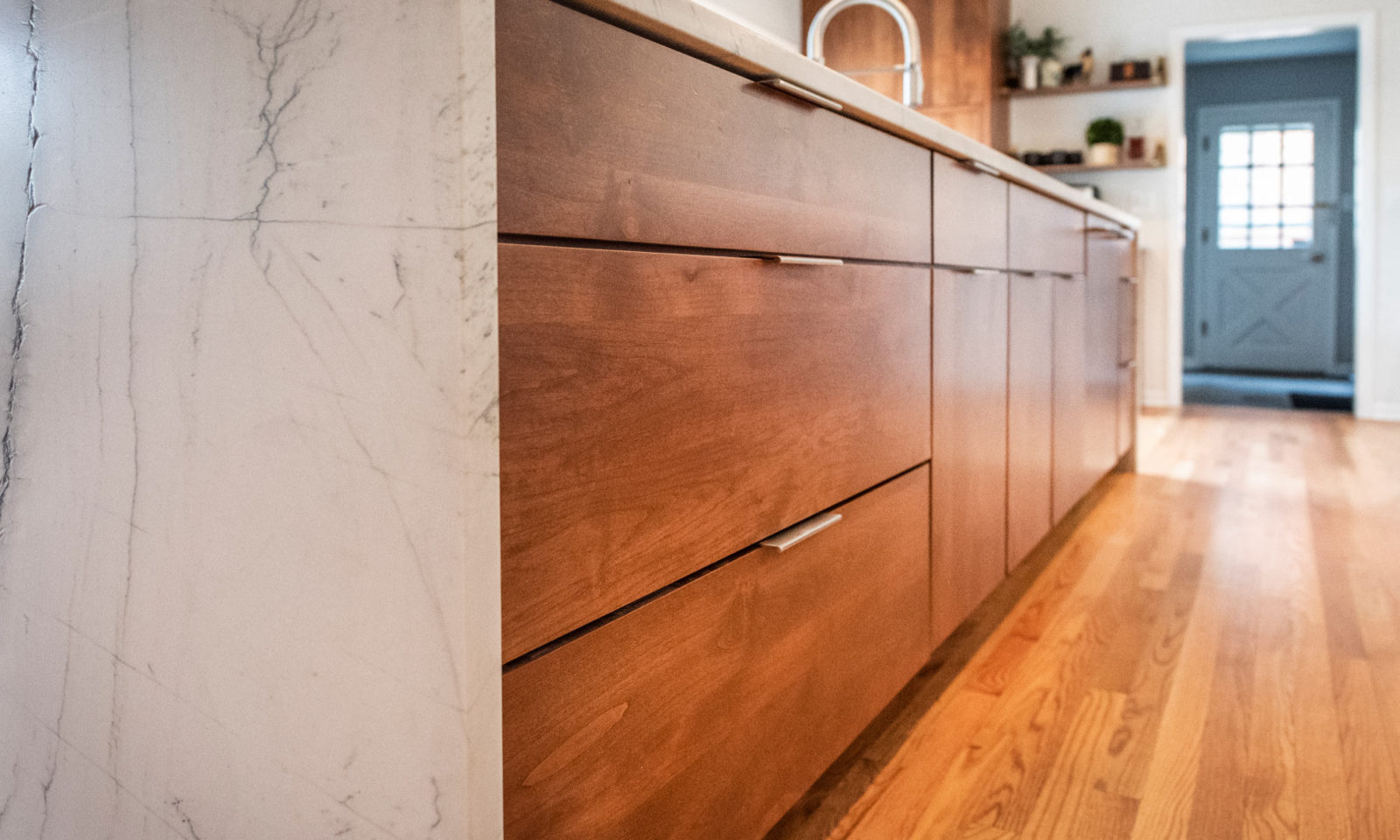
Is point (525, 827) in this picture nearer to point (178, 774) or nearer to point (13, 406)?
point (178, 774)

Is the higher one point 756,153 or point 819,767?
point 756,153

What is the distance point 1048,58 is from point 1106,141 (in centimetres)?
52

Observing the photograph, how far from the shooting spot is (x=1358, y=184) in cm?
501

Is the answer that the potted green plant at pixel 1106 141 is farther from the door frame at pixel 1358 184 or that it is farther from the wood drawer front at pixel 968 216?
the wood drawer front at pixel 968 216

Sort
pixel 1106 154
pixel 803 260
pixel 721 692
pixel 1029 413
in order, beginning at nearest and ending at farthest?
pixel 721 692 → pixel 803 260 → pixel 1029 413 → pixel 1106 154

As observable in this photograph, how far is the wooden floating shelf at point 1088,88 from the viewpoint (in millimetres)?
5215

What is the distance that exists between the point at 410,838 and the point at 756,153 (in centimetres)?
64

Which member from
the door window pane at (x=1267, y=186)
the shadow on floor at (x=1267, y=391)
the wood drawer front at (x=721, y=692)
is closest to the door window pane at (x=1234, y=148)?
the door window pane at (x=1267, y=186)

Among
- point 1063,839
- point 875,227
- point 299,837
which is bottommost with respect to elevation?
point 1063,839

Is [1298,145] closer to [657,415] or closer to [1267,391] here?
[1267,391]

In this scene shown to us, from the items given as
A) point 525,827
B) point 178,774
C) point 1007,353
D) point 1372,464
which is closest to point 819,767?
point 525,827

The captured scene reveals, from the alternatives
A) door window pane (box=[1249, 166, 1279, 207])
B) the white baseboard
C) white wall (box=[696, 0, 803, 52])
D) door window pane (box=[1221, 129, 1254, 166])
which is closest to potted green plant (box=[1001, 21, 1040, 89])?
white wall (box=[696, 0, 803, 52])

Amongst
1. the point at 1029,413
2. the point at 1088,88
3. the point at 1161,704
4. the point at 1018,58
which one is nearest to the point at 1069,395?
the point at 1029,413

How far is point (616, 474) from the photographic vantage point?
2.60 feet
